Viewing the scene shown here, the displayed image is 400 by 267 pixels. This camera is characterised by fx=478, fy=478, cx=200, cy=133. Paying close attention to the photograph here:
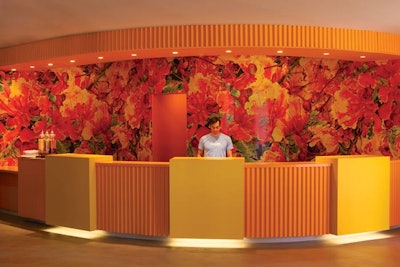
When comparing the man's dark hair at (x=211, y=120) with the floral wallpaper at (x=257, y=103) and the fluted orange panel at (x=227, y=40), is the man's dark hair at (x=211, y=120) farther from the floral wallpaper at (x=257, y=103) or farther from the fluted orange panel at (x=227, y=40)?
the fluted orange panel at (x=227, y=40)

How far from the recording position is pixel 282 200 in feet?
19.2

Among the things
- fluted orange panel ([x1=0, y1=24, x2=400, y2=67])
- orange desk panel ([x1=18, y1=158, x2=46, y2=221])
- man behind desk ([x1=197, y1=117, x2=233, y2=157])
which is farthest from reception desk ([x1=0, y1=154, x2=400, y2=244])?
fluted orange panel ([x1=0, y1=24, x2=400, y2=67])

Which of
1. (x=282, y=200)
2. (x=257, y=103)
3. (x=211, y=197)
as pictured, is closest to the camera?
(x=211, y=197)

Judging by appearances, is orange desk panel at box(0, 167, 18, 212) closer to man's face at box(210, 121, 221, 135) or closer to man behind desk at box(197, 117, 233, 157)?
man behind desk at box(197, 117, 233, 157)

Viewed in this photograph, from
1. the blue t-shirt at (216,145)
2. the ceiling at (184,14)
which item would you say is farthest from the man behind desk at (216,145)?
the ceiling at (184,14)

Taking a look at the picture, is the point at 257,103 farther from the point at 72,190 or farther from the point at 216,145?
the point at 72,190

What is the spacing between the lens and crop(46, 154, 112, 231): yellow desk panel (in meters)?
6.20

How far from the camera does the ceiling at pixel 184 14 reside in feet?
18.3

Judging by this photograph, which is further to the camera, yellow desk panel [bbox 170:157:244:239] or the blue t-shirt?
the blue t-shirt

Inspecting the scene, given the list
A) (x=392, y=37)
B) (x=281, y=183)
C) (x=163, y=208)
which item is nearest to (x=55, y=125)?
(x=163, y=208)

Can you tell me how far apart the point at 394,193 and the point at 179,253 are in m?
3.20

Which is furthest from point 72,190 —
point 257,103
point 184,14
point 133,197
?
point 257,103

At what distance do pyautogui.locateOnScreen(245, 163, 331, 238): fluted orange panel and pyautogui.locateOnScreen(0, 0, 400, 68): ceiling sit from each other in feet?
6.26

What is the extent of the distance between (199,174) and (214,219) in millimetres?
566
